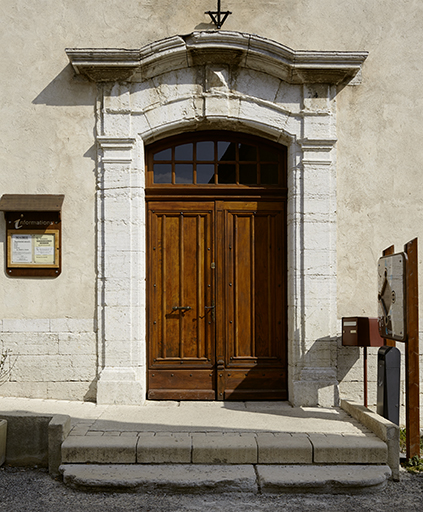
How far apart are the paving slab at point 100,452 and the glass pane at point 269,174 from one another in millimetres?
3234

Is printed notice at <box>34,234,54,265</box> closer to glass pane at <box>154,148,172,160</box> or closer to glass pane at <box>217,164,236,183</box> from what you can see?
glass pane at <box>154,148,172,160</box>

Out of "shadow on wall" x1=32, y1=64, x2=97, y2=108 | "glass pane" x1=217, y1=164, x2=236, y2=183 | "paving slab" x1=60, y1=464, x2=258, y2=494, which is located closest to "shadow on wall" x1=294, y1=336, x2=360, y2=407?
"paving slab" x1=60, y1=464, x2=258, y2=494

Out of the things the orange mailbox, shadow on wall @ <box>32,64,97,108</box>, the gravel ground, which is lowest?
the gravel ground

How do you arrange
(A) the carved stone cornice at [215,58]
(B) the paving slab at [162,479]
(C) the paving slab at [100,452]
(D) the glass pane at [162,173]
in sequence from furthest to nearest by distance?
(D) the glass pane at [162,173], (A) the carved stone cornice at [215,58], (C) the paving slab at [100,452], (B) the paving slab at [162,479]

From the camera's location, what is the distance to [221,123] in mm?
5941

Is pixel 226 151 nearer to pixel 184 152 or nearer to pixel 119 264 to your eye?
pixel 184 152

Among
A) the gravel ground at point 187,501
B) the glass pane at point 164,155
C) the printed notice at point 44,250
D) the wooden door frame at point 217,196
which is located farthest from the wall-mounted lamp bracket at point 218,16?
the gravel ground at point 187,501

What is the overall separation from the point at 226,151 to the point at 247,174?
360 millimetres

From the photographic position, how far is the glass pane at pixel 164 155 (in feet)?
20.2

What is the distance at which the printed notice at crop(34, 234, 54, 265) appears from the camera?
19.1 feet

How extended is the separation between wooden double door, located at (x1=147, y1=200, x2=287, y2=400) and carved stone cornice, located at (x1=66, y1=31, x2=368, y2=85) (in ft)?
4.80

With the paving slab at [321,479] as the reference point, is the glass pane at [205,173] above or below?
above

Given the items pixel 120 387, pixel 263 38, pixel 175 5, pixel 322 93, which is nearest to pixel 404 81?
pixel 322 93

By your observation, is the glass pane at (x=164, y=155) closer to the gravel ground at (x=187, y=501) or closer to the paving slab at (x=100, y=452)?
the paving slab at (x=100, y=452)
